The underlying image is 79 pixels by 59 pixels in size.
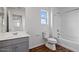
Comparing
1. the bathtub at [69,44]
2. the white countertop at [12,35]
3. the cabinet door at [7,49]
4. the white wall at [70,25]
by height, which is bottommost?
the cabinet door at [7,49]

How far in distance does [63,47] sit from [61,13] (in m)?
0.47

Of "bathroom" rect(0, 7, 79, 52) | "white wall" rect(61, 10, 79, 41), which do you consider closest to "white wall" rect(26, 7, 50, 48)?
"bathroom" rect(0, 7, 79, 52)

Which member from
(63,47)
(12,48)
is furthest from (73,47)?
(12,48)

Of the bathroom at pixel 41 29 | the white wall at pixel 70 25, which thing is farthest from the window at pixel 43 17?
the white wall at pixel 70 25

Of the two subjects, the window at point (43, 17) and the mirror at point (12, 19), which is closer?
the mirror at point (12, 19)

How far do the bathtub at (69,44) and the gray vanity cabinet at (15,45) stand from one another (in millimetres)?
468

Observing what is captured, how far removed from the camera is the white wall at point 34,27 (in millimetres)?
1248

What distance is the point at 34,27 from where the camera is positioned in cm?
126

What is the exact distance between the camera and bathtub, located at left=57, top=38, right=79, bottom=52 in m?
1.21

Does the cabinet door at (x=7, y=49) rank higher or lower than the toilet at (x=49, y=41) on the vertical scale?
lower

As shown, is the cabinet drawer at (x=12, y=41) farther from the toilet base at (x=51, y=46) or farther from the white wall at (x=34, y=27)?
the toilet base at (x=51, y=46)

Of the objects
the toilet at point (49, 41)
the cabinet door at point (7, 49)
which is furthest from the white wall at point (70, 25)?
the cabinet door at point (7, 49)

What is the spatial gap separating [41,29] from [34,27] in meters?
0.10
